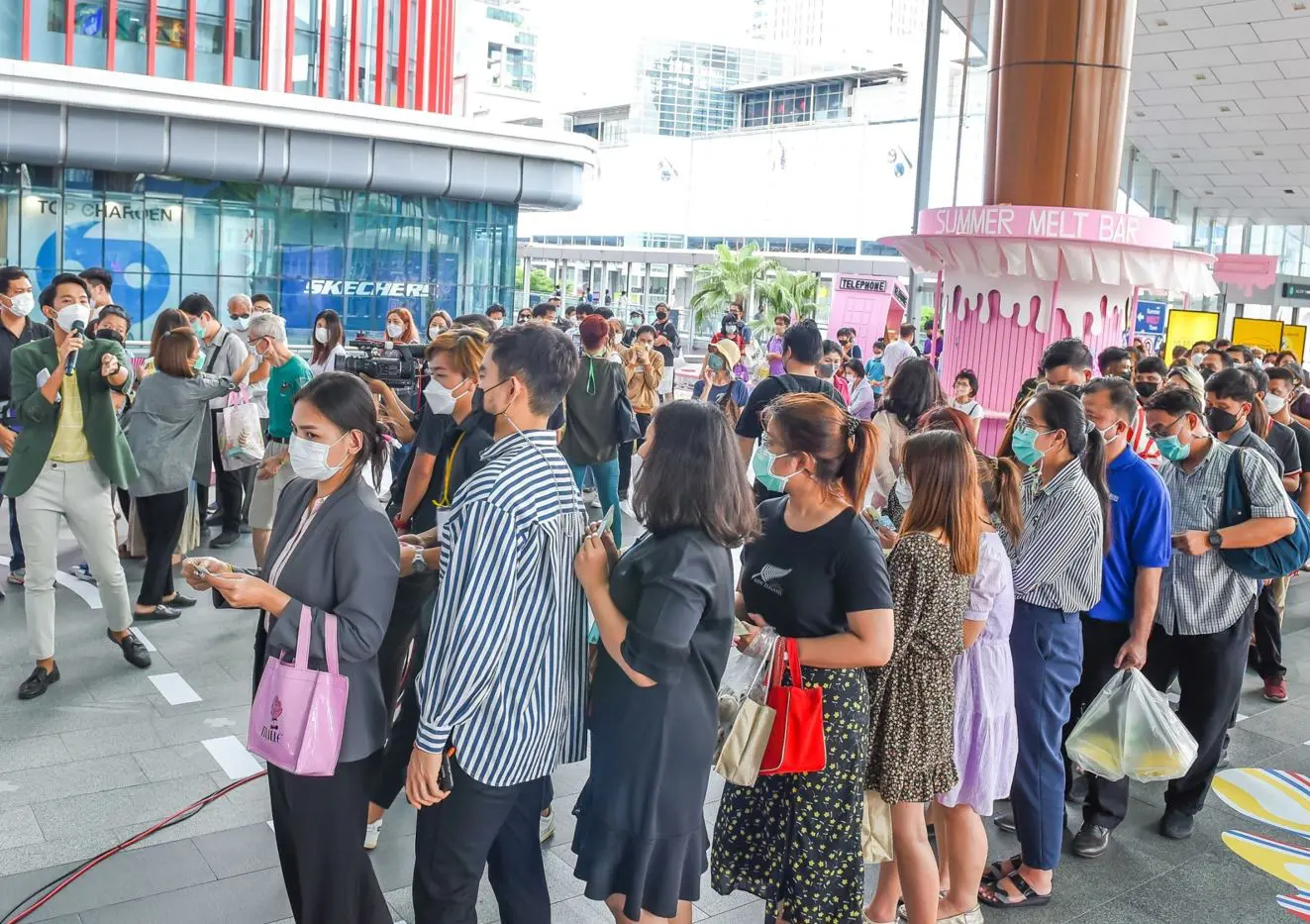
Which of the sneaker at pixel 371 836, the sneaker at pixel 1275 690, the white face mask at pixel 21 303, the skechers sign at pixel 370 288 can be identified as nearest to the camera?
the sneaker at pixel 371 836

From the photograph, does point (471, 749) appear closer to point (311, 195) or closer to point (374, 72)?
point (311, 195)

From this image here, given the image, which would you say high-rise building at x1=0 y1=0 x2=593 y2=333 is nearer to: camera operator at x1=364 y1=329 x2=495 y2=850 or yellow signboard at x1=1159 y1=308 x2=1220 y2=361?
yellow signboard at x1=1159 y1=308 x2=1220 y2=361

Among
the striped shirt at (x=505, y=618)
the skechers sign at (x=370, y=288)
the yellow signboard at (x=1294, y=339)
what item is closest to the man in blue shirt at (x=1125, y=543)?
the striped shirt at (x=505, y=618)

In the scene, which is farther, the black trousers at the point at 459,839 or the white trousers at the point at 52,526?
the white trousers at the point at 52,526

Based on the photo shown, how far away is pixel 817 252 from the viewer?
38.5 meters

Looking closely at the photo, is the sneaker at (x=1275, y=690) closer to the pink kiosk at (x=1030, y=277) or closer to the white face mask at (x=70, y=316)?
the pink kiosk at (x=1030, y=277)

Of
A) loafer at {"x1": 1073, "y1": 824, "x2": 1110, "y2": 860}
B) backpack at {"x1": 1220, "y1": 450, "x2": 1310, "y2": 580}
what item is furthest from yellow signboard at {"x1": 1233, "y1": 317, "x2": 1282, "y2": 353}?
loafer at {"x1": 1073, "y1": 824, "x2": 1110, "y2": 860}

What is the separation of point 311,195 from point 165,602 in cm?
1481

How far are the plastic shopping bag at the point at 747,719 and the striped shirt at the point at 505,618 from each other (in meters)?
0.50

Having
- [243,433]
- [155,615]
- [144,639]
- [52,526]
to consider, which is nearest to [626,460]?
[243,433]

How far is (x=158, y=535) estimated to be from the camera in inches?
252

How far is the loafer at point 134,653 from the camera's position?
580 centimetres

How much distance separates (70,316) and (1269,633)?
21.0ft

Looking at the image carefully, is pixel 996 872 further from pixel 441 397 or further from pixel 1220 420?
pixel 441 397
